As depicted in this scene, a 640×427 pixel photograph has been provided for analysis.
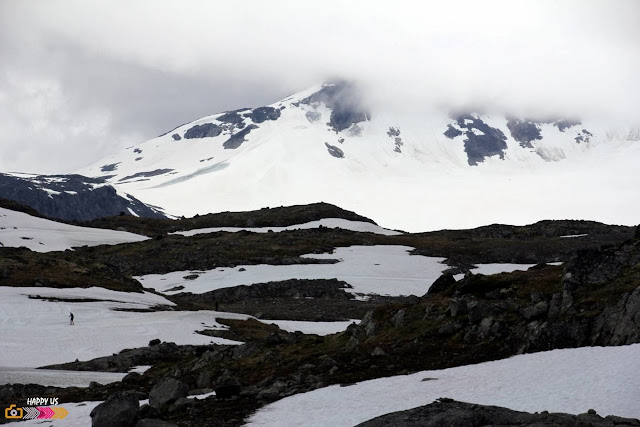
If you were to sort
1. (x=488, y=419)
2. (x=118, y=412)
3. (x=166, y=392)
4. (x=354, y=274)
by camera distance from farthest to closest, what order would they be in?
(x=354, y=274)
(x=166, y=392)
(x=118, y=412)
(x=488, y=419)

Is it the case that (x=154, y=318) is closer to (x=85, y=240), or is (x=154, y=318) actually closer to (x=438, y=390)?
(x=438, y=390)

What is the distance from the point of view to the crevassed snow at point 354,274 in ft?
355

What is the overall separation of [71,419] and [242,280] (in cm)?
7688

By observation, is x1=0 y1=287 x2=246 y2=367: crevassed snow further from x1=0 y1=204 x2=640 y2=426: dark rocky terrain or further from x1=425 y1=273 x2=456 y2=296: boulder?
x1=425 y1=273 x2=456 y2=296: boulder

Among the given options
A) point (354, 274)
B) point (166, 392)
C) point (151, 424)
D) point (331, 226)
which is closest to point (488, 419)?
point (151, 424)

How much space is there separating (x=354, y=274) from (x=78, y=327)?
2272 inches

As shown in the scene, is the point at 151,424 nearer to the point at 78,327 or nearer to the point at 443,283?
the point at 443,283

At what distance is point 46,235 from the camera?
146500mm

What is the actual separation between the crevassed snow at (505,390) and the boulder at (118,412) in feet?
16.2

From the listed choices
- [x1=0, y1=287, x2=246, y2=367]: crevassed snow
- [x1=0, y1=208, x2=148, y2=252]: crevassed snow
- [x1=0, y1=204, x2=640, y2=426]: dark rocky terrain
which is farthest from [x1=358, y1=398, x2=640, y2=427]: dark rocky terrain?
[x1=0, y1=208, x2=148, y2=252]: crevassed snow

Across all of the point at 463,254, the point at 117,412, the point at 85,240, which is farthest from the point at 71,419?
the point at 85,240

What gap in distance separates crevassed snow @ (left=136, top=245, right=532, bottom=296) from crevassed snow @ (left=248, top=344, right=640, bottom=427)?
70918 millimetres

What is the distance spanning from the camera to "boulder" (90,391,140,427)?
27.9m

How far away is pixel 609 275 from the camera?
41.3 m
